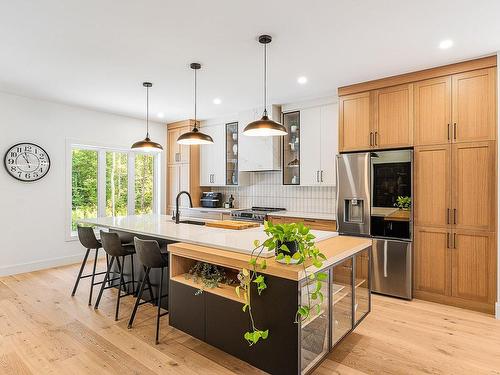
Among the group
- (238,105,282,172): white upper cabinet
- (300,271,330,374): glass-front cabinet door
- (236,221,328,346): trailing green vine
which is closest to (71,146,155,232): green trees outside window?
(238,105,282,172): white upper cabinet

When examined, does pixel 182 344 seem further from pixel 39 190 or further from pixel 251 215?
pixel 39 190

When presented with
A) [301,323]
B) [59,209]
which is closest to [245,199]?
[59,209]

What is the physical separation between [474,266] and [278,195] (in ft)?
9.82

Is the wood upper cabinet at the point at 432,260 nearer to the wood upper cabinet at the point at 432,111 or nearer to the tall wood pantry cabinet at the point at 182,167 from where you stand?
the wood upper cabinet at the point at 432,111

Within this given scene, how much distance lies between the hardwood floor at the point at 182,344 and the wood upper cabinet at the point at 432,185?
1002 millimetres

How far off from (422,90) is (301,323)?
3135 mm

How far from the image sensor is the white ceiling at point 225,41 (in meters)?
2.38

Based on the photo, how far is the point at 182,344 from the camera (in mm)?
2627

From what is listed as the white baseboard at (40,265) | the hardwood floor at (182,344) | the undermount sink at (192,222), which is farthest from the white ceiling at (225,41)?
the hardwood floor at (182,344)

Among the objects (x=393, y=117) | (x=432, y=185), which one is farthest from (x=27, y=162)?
(x=432, y=185)

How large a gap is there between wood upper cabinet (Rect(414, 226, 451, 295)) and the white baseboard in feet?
17.0

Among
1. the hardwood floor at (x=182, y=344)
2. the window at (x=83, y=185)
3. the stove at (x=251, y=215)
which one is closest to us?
the hardwood floor at (x=182, y=344)

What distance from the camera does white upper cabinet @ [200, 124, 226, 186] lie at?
233 inches

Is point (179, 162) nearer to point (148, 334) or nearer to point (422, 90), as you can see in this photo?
point (148, 334)
